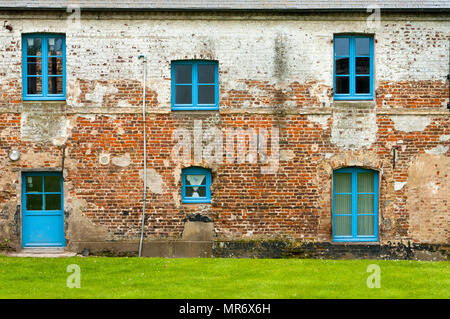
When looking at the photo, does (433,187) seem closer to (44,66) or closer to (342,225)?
(342,225)

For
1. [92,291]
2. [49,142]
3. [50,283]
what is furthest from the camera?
[49,142]

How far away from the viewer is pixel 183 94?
15.3 metres

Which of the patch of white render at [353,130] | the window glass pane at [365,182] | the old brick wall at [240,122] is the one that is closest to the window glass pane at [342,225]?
the old brick wall at [240,122]

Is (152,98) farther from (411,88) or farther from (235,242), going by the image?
(411,88)

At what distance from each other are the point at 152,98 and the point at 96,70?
1.48 meters

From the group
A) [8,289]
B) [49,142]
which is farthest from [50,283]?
[49,142]

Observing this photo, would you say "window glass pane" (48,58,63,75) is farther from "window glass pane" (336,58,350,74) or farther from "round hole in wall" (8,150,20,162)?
"window glass pane" (336,58,350,74)

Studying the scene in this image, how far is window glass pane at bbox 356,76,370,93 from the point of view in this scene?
1545 centimetres

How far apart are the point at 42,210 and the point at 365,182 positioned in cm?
785

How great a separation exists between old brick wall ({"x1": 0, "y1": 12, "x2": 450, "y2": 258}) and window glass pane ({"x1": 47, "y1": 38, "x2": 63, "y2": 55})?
0.27 meters

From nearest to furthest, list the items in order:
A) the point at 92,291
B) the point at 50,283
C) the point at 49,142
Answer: the point at 92,291
the point at 50,283
the point at 49,142

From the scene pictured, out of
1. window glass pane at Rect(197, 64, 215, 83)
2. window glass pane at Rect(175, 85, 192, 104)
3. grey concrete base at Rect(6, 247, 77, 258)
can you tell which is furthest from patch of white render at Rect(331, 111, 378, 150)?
grey concrete base at Rect(6, 247, 77, 258)

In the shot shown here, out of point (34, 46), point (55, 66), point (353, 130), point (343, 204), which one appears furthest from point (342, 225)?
point (34, 46)

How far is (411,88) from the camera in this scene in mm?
15367
